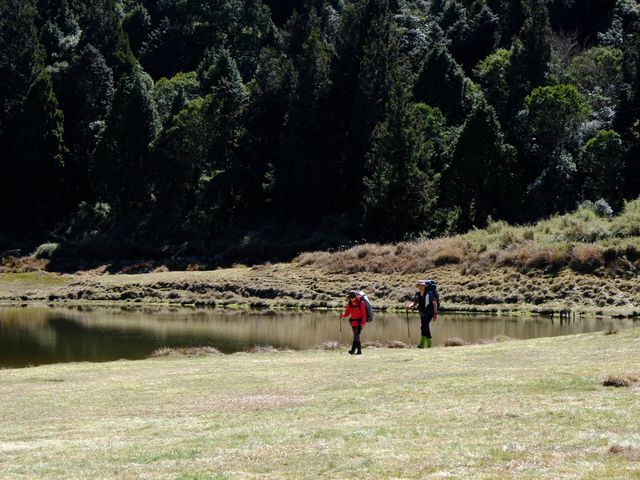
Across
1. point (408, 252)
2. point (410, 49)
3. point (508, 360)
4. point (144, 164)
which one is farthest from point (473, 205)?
point (508, 360)

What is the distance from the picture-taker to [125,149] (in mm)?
99062

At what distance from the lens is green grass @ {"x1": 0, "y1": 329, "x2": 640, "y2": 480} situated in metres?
13.8

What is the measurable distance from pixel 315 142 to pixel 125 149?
21.1m

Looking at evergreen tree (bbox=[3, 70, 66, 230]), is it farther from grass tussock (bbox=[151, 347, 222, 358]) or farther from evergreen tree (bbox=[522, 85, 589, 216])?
grass tussock (bbox=[151, 347, 222, 358])

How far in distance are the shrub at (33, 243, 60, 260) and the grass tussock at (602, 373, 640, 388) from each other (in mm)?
79248

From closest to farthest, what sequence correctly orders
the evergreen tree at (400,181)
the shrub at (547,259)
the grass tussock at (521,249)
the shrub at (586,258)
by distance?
the shrub at (586,258) < the grass tussock at (521,249) < the shrub at (547,259) < the evergreen tree at (400,181)

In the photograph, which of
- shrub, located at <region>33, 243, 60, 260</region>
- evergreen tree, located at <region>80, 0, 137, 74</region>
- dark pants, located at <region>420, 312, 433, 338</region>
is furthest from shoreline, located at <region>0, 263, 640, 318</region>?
evergreen tree, located at <region>80, 0, 137, 74</region>

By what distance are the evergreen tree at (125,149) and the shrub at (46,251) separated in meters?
8.36

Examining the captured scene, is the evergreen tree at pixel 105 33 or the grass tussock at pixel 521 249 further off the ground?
the evergreen tree at pixel 105 33

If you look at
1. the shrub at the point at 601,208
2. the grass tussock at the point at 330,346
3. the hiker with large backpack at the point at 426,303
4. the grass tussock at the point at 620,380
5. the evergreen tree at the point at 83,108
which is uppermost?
the evergreen tree at the point at 83,108

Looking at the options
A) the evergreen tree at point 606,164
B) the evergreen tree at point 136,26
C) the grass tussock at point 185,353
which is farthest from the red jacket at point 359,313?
the evergreen tree at point 136,26

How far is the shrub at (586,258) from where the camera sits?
5950 centimetres

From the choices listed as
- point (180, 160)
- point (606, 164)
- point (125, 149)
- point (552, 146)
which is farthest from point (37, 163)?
point (606, 164)

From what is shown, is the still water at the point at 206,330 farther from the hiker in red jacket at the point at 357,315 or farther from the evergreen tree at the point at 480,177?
the evergreen tree at the point at 480,177
